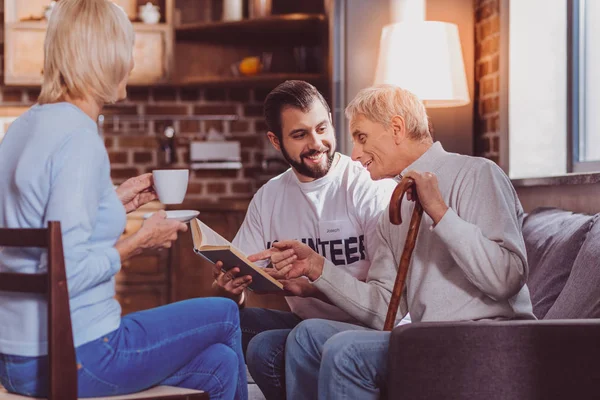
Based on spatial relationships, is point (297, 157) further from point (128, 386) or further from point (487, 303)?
point (128, 386)

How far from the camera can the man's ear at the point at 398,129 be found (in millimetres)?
2018

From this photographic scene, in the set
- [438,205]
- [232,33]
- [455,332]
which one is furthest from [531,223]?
[232,33]

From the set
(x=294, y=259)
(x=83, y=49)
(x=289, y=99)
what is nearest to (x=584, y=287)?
(x=294, y=259)

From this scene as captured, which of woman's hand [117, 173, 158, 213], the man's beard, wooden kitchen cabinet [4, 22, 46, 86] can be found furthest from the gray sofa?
wooden kitchen cabinet [4, 22, 46, 86]

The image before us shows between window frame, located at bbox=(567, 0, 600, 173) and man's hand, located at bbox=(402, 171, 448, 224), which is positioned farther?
window frame, located at bbox=(567, 0, 600, 173)

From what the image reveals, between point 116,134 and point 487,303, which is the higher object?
point 116,134

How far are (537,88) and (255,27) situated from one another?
2014mm

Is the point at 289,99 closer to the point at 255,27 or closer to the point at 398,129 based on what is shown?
the point at 398,129

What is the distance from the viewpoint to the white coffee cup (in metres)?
1.79

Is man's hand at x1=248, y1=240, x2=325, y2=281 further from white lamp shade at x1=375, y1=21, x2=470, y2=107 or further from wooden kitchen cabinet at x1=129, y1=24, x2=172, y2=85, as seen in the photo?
wooden kitchen cabinet at x1=129, y1=24, x2=172, y2=85

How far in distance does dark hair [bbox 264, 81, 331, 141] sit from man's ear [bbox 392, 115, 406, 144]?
54 centimetres

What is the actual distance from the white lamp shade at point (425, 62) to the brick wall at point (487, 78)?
0.24 metres

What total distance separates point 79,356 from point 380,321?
34.6 inches

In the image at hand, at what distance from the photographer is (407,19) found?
11.8 ft
